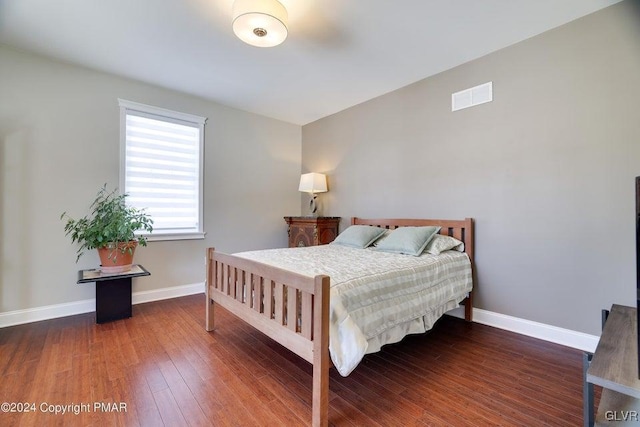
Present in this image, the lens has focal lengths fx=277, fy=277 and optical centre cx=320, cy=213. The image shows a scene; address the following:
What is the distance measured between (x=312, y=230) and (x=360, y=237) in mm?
967

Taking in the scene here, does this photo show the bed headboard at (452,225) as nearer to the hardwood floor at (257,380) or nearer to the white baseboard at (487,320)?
the white baseboard at (487,320)

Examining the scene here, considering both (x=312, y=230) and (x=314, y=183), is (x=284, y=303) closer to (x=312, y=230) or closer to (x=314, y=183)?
(x=312, y=230)

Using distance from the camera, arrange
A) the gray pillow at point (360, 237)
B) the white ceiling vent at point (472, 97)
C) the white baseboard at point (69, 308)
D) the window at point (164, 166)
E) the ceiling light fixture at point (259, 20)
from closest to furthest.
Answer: the ceiling light fixture at point (259, 20)
the white baseboard at point (69, 308)
the white ceiling vent at point (472, 97)
the gray pillow at point (360, 237)
the window at point (164, 166)

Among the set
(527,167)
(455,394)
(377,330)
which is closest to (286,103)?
(527,167)

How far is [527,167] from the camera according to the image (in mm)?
2473

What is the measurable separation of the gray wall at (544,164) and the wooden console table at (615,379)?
1.08 metres

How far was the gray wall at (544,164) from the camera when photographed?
2.06 metres

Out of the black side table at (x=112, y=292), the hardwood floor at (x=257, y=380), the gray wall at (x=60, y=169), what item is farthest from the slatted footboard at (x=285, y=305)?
the gray wall at (x=60, y=169)

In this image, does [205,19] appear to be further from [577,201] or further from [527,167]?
[577,201]

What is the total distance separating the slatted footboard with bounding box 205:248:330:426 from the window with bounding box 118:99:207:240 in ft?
4.66

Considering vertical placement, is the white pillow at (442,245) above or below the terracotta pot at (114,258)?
above

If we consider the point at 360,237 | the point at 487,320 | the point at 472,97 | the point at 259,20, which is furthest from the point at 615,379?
the point at 472,97

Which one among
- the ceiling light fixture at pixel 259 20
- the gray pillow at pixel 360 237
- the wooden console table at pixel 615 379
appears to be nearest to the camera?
the wooden console table at pixel 615 379

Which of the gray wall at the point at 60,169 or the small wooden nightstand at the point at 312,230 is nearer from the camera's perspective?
the gray wall at the point at 60,169
